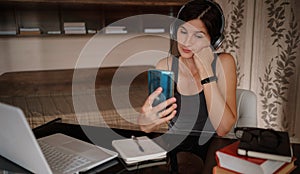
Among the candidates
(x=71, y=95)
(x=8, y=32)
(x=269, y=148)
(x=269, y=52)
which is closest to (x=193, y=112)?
(x=269, y=148)

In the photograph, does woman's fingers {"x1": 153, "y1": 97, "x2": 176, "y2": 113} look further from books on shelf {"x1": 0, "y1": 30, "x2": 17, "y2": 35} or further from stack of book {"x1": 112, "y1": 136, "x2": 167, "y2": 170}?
books on shelf {"x1": 0, "y1": 30, "x2": 17, "y2": 35}

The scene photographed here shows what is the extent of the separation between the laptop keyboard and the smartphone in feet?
1.10

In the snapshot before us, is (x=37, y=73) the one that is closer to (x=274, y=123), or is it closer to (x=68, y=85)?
(x=68, y=85)

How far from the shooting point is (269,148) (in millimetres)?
736

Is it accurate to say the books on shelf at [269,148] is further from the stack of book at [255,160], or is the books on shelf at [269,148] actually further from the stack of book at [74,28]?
the stack of book at [74,28]

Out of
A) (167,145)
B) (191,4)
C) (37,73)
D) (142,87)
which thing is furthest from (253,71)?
(37,73)

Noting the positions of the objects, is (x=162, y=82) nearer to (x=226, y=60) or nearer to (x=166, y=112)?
(x=166, y=112)

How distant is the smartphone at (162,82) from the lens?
3.12 ft

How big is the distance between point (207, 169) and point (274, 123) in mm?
2107

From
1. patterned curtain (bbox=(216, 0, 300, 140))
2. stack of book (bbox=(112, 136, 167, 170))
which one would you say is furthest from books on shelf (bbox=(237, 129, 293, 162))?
patterned curtain (bbox=(216, 0, 300, 140))

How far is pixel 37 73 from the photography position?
2873 millimetres

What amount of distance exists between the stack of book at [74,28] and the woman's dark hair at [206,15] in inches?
72.7

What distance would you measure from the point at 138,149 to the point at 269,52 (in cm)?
206

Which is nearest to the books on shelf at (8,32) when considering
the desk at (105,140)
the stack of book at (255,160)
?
the desk at (105,140)
